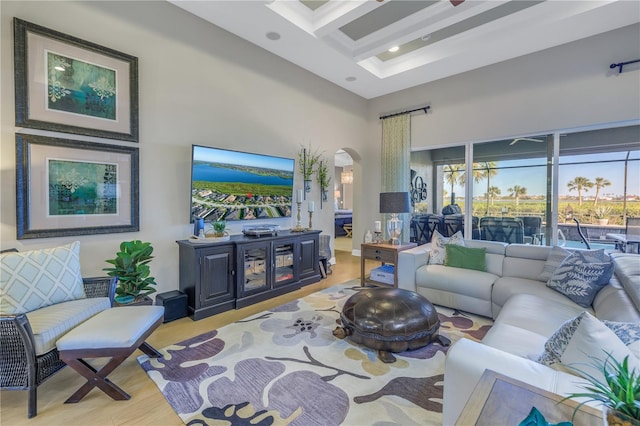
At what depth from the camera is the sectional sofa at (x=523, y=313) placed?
3.88 feet

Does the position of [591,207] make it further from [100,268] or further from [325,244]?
[100,268]

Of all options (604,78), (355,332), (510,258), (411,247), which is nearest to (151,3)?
(355,332)

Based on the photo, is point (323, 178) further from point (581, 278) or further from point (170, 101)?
point (581, 278)

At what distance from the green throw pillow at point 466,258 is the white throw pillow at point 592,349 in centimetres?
238

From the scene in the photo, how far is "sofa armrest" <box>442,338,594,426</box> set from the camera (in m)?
1.13

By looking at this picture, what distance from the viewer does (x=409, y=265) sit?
12.3ft

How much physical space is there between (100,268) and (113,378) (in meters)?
1.25

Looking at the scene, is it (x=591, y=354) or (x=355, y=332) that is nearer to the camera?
(x=591, y=354)

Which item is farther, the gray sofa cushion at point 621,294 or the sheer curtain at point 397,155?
the sheer curtain at point 397,155

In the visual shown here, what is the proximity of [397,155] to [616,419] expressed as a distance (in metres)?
A: 5.60

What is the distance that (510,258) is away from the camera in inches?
134

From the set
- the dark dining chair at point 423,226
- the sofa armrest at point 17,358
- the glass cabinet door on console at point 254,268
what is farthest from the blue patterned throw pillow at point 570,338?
the dark dining chair at point 423,226

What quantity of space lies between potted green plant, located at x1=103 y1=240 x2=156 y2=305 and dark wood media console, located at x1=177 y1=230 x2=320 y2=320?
51 cm

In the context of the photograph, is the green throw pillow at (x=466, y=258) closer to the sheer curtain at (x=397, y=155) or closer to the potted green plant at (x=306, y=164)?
the sheer curtain at (x=397, y=155)
